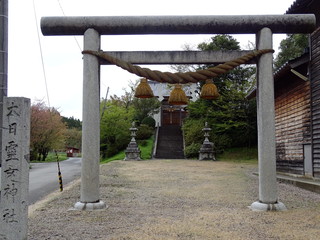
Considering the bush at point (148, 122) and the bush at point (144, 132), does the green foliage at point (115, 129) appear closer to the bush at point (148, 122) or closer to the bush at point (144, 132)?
the bush at point (144, 132)

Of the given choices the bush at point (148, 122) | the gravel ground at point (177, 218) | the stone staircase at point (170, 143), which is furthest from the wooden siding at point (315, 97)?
the bush at point (148, 122)

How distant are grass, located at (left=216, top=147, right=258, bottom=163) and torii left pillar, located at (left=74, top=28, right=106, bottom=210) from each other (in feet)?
67.8

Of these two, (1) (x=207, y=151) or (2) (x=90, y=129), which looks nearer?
(2) (x=90, y=129)

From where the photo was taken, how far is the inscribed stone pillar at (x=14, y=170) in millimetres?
3998

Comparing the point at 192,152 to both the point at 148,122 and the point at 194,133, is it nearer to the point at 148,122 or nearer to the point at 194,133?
the point at 194,133

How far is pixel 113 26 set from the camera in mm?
6852

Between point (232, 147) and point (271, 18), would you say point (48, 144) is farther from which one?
point (271, 18)

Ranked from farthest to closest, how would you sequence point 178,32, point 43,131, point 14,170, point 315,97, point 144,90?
point 43,131
point 315,97
point 144,90
point 178,32
point 14,170

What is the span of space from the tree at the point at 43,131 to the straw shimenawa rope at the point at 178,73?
1000 inches

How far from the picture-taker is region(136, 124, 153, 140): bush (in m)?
33.7

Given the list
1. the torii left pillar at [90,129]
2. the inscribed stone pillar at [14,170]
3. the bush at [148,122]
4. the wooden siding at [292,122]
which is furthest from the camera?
the bush at [148,122]

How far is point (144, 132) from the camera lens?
33.8 m

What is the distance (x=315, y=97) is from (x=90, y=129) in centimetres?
862

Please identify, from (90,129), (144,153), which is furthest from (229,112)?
(90,129)
